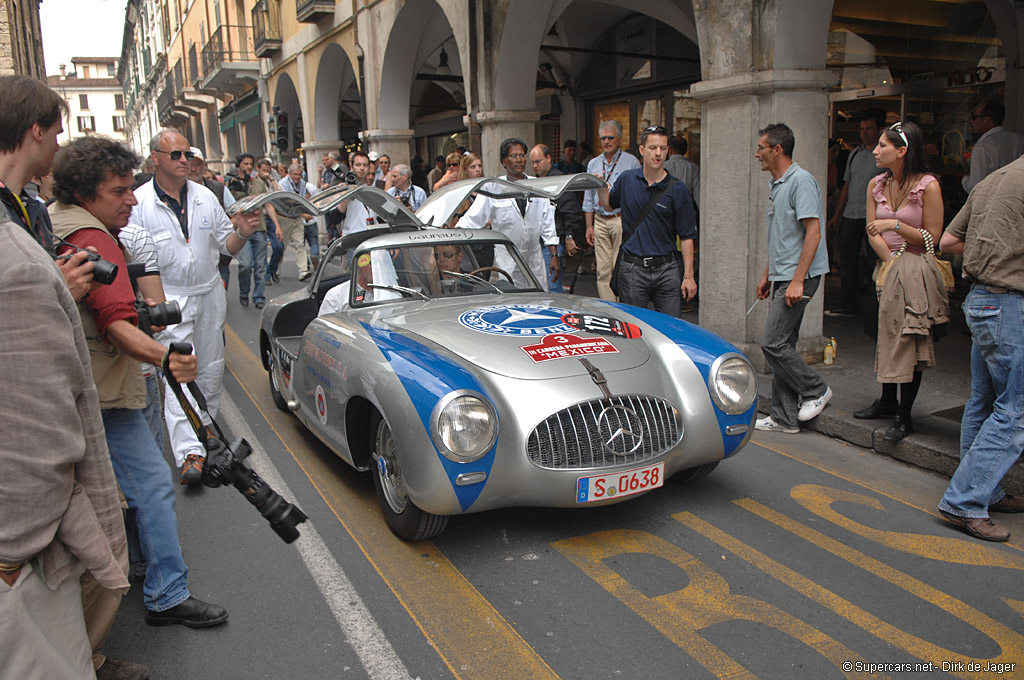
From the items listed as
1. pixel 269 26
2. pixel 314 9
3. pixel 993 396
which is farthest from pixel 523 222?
pixel 269 26

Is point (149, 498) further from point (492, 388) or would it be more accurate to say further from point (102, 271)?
point (492, 388)

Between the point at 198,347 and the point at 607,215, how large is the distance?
4.16 m

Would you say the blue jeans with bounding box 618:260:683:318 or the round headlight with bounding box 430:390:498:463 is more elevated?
the blue jeans with bounding box 618:260:683:318

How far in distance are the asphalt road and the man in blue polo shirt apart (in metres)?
0.84

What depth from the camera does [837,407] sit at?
5.30 meters

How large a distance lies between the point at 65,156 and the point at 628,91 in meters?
12.9

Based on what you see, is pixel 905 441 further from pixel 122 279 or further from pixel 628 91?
pixel 628 91

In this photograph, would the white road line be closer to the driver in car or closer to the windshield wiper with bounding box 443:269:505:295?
the driver in car

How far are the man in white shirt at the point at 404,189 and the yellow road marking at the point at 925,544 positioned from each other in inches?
217

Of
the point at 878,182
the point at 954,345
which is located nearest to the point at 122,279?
the point at 878,182

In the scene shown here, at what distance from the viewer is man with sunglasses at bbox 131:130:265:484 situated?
4305 mm

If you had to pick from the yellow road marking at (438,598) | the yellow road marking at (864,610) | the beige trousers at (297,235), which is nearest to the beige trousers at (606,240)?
the yellow road marking at (438,598)

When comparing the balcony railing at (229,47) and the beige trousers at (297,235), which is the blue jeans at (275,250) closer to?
the beige trousers at (297,235)

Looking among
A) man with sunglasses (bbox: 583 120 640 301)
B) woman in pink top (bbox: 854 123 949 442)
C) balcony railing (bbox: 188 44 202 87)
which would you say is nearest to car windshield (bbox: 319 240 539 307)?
woman in pink top (bbox: 854 123 949 442)
